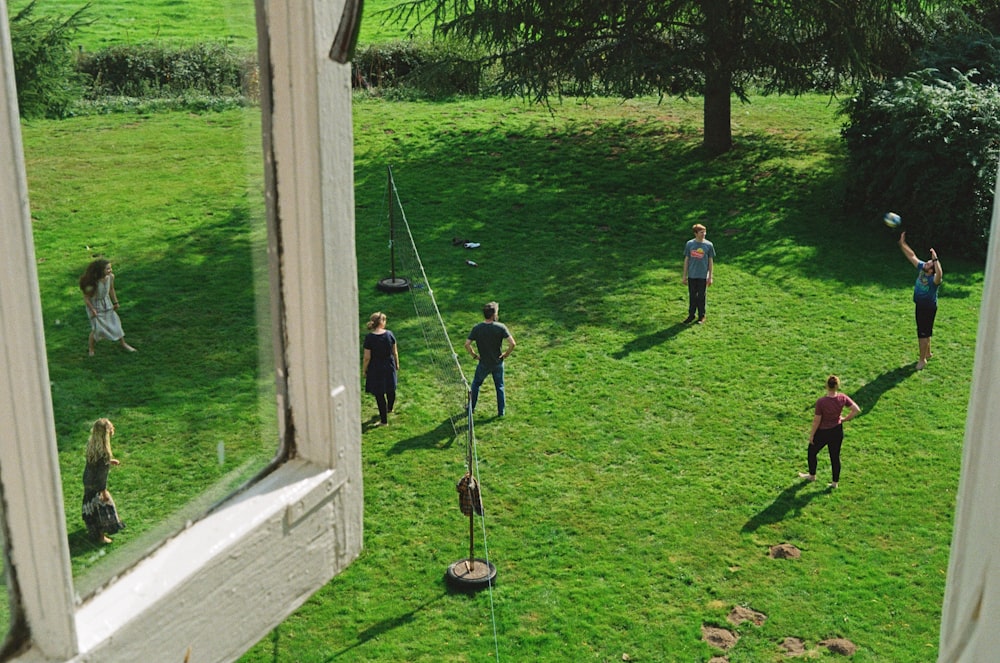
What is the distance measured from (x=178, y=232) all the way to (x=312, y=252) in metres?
0.28

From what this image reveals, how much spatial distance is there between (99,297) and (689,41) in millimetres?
22304

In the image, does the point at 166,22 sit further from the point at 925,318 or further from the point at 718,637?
the point at 925,318

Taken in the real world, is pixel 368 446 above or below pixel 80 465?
below

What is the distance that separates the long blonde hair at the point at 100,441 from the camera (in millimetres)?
1447

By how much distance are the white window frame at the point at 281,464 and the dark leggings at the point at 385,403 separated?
441 inches

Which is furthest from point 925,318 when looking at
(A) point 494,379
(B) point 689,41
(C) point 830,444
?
(B) point 689,41

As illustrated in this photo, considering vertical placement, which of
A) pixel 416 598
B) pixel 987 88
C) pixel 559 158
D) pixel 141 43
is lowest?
pixel 416 598

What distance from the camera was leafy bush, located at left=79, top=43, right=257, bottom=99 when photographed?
1572 mm

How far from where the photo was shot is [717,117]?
78.4 feet

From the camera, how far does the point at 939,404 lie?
14047mm

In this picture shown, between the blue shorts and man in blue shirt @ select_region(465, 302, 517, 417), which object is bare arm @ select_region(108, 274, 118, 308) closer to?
man in blue shirt @ select_region(465, 302, 517, 417)

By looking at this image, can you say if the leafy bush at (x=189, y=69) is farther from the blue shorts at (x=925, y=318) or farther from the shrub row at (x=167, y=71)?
the blue shorts at (x=925, y=318)

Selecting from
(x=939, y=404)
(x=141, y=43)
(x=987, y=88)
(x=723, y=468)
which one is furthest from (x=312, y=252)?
(x=987, y=88)

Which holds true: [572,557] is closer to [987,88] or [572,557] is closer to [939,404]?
[939,404]
